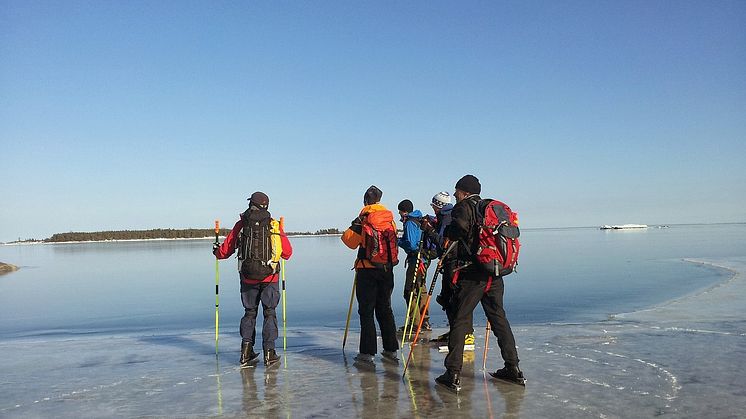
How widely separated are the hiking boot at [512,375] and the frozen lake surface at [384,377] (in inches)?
3.8

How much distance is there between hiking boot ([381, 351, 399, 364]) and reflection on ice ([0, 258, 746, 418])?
174 mm

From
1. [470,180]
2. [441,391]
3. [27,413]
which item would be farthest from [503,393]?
[27,413]

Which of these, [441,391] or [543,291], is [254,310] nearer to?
[441,391]

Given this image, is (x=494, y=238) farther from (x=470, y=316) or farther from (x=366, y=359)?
(x=366, y=359)

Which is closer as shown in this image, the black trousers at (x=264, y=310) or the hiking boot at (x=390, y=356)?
the black trousers at (x=264, y=310)

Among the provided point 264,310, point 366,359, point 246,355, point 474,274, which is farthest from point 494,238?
point 246,355

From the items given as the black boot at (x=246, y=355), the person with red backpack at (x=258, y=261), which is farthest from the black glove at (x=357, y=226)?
the black boot at (x=246, y=355)

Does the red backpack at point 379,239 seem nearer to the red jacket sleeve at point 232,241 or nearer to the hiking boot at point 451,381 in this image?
the red jacket sleeve at point 232,241

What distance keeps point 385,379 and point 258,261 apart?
1.83 meters

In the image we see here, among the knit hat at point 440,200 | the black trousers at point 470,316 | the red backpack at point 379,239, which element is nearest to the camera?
the black trousers at point 470,316

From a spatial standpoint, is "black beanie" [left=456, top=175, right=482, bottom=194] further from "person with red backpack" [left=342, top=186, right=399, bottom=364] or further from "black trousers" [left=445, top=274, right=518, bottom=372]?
"person with red backpack" [left=342, top=186, right=399, bottom=364]

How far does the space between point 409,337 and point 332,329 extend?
1770mm

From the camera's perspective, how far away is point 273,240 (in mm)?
6473

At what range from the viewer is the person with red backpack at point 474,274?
5.27 meters
